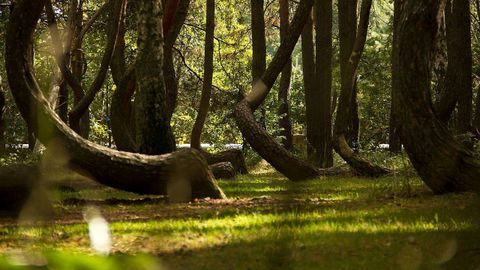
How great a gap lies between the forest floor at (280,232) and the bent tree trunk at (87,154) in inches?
17.1

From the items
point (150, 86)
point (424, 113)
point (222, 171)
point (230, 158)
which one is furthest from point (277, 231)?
point (230, 158)

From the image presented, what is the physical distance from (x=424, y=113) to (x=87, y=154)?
5.26 metres

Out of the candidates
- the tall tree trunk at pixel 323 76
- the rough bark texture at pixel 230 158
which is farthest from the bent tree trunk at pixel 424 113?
the tall tree trunk at pixel 323 76

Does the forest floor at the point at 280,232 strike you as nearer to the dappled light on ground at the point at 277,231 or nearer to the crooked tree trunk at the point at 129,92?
the dappled light on ground at the point at 277,231

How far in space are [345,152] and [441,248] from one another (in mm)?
10813

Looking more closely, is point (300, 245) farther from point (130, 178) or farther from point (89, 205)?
point (89, 205)

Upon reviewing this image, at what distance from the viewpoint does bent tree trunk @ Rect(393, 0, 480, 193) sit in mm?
9453

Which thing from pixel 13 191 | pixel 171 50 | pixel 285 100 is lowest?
pixel 13 191

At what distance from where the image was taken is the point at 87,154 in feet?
32.8

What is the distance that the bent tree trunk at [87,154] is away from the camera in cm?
996

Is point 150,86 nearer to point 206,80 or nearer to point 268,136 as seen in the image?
point 268,136

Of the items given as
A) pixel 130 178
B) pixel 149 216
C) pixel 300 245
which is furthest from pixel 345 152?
pixel 300 245

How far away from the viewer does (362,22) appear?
16.3 m

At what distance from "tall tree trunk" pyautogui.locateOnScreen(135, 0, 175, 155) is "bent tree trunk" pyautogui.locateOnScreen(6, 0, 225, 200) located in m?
1.54
